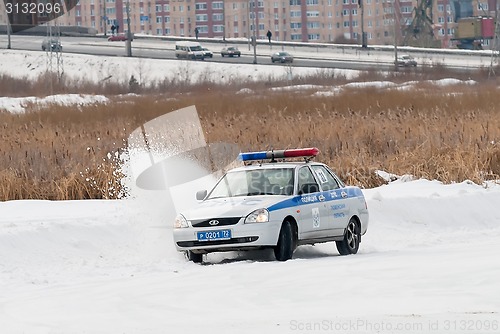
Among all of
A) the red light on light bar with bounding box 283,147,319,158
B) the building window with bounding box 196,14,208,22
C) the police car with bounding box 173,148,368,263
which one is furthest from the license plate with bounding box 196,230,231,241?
the building window with bounding box 196,14,208,22

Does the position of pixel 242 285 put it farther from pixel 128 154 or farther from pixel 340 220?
pixel 128 154

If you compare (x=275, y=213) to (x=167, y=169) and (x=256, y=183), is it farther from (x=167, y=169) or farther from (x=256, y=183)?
(x=167, y=169)

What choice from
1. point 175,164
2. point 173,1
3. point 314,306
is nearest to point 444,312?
point 314,306

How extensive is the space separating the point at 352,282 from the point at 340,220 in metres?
3.91

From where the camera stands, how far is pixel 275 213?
14336 millimetres

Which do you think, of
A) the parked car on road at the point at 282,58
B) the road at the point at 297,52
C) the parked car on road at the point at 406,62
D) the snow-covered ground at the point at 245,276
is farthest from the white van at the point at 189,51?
the snow-covered ground at the point at 245,276

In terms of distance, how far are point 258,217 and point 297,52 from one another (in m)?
102

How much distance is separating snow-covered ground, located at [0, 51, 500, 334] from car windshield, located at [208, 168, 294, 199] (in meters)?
0.80

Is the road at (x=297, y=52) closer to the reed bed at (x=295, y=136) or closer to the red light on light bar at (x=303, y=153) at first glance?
the reed bed at (x=295, y=136)

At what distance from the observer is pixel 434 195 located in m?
19.9

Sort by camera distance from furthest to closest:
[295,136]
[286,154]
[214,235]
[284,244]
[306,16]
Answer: [306,16]
[295,136]
[286,154]
[284,244]
[214,235]

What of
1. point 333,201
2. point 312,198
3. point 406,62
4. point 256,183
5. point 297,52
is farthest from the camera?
point 297,52

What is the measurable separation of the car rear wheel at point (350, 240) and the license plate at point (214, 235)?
1898 millimetres

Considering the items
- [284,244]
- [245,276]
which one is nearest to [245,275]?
[245,276]
